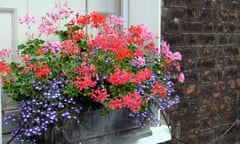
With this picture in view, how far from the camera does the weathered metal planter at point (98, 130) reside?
62.7 inches

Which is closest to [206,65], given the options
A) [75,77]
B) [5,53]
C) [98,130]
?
[98,130]

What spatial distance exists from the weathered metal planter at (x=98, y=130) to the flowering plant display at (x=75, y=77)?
0.15ft

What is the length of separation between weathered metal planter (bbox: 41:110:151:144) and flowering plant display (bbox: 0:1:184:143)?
5 centimetres

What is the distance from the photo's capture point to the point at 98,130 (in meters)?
1.74

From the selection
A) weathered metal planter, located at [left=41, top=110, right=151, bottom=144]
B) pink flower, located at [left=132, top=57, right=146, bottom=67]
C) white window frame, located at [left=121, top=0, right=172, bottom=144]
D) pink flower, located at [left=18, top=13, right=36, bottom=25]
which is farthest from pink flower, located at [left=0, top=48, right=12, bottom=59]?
white window frame, located at [left=121, top=0, right=172, bottom=144]

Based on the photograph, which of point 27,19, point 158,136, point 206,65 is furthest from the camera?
point 206,65

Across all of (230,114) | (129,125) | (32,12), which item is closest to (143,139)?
(129,125)

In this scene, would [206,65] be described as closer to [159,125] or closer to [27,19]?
[159,125]

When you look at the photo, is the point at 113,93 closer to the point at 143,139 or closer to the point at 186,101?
the point at 143,139

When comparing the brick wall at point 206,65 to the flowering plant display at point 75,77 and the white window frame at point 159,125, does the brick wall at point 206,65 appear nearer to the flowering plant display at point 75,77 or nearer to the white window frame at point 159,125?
the white window frame at point 159,125

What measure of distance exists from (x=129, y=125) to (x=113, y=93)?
34cm

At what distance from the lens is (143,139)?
2.10 metres

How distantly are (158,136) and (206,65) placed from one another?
2.62 ft

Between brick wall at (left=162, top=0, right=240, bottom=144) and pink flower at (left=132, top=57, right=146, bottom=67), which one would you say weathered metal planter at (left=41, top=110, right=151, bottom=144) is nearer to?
pink flower at (left=132, top=57, right=146, bottom=67)
